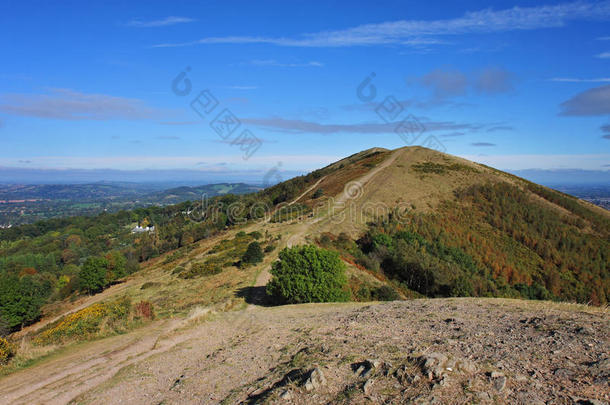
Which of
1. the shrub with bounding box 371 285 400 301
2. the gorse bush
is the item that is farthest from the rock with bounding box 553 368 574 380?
the gorse bush

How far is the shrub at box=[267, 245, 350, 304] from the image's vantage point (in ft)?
60.2

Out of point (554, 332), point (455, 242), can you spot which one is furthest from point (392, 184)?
point (554, 332)

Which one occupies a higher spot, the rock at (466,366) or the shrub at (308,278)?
the rock at (466,366)

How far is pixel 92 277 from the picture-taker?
3475cm

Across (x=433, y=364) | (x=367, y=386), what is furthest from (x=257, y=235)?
(x=433, y=364)

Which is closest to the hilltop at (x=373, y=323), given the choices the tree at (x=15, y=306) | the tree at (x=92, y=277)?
the tree at (x=15, y=306)

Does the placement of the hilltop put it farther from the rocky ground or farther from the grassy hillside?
the grassy hillside

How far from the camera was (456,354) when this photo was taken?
316 inches

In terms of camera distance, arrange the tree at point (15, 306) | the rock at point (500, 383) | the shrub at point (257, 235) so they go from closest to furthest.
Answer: the rock at point (500, 383), the tree at point (15, 306), the shrub at point (257, 235)

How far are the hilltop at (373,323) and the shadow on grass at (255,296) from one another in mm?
169

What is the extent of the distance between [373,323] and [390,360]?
13.0 feet

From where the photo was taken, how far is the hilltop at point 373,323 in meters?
7.10

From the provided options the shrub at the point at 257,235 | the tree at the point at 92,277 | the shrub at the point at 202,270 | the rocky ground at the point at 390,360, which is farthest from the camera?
the shrub at the point at 257,235

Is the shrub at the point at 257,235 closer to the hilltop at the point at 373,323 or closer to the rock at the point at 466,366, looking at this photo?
the hilltop at the point at 373,323
